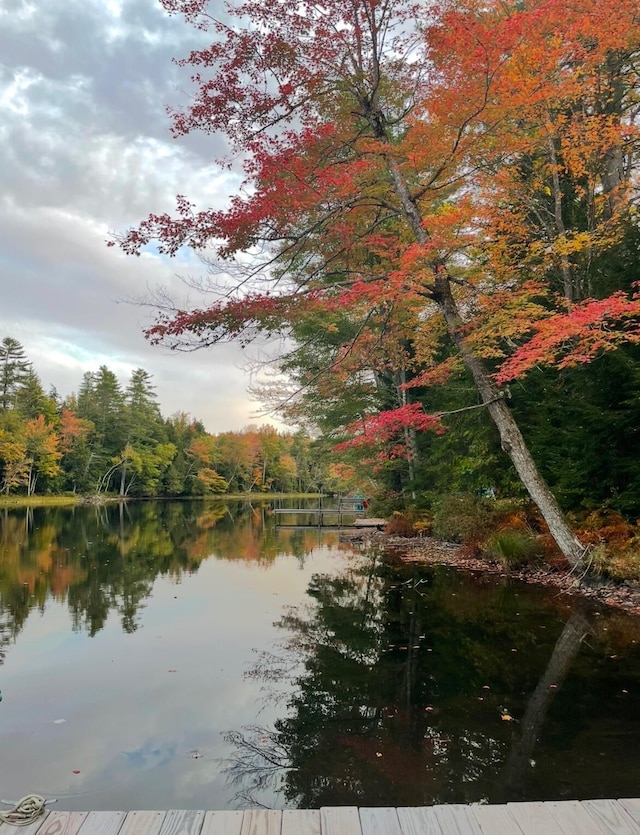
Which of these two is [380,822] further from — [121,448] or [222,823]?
[121,448]

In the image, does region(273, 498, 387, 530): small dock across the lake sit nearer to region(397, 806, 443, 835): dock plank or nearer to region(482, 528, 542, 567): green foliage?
region(482, 528, 542, 567): green foliage

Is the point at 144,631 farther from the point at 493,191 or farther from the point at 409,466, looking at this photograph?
the point at 409,466

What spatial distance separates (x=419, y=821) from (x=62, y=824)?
144cm

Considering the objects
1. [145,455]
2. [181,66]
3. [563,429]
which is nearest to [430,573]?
[563,429]

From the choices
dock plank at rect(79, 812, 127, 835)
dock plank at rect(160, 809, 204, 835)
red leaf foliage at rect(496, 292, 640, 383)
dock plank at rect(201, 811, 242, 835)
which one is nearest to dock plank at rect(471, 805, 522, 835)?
dock plank at rect(201, 811, 242, 835)

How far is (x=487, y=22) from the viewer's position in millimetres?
10703

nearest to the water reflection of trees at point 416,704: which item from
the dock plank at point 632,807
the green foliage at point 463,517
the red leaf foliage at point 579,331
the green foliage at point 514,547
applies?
the dock plank at point 632,807

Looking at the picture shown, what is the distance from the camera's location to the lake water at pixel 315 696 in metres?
3.64

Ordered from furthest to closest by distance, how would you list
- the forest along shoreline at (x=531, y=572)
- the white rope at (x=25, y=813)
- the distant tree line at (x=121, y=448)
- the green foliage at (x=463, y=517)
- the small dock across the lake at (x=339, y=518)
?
the distant tree line at (x=121, y=448) → the small dock across the lake at (x=339, y=518) → the green foliage at (x=463, y=517) → the forest along shoreline at (x=531, y=572) → the white rope at (x=25, y=813)

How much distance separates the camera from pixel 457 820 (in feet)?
7.08

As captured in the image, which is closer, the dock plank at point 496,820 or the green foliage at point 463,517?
the dock plank at point 496,820

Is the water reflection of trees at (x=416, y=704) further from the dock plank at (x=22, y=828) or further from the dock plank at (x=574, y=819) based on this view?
the dock plank at (x=22, y=828)

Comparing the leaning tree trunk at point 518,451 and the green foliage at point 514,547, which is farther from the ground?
the leaning tree trunk at point 518,451

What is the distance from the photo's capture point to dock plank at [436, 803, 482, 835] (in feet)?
6.87
